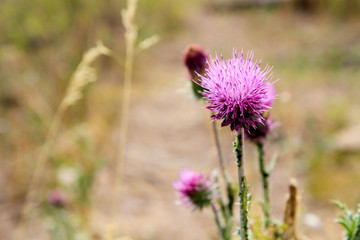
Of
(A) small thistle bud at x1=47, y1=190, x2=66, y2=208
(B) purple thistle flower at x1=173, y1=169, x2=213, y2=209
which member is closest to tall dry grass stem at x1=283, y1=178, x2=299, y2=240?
(B) purple thistle flower at x1=173, y1=169, x2=213, y2=209

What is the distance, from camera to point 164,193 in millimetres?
4227

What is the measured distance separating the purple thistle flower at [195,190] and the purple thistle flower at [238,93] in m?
0.56

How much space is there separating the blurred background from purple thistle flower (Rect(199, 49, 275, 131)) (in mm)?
600

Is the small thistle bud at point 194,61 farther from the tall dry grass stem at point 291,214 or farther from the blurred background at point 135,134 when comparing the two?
the tall dry grass stem at point 291,214

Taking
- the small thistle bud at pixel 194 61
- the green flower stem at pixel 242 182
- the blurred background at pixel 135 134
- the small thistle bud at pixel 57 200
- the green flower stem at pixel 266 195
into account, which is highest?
the blurred background at pixel 135 134

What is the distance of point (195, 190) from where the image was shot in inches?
56.6

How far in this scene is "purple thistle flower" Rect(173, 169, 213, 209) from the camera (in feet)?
4.62

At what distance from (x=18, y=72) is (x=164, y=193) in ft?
12.5

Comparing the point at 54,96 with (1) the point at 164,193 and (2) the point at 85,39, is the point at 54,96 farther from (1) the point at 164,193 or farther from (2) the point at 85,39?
(1) the point at 164,193

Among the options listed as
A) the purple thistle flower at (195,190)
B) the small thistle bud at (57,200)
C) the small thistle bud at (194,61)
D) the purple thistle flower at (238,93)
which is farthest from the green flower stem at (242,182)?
the small thistle bud at (57,200)

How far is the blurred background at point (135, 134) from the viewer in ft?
11.6

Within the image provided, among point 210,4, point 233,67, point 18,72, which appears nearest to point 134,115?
point 18,72

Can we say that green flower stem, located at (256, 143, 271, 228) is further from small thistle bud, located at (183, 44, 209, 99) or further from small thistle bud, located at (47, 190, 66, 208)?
small thistle bud, located at (47, 190, 66, 208)

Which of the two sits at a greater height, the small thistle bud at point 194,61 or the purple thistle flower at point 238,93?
the small thistle bud at point 194,61
